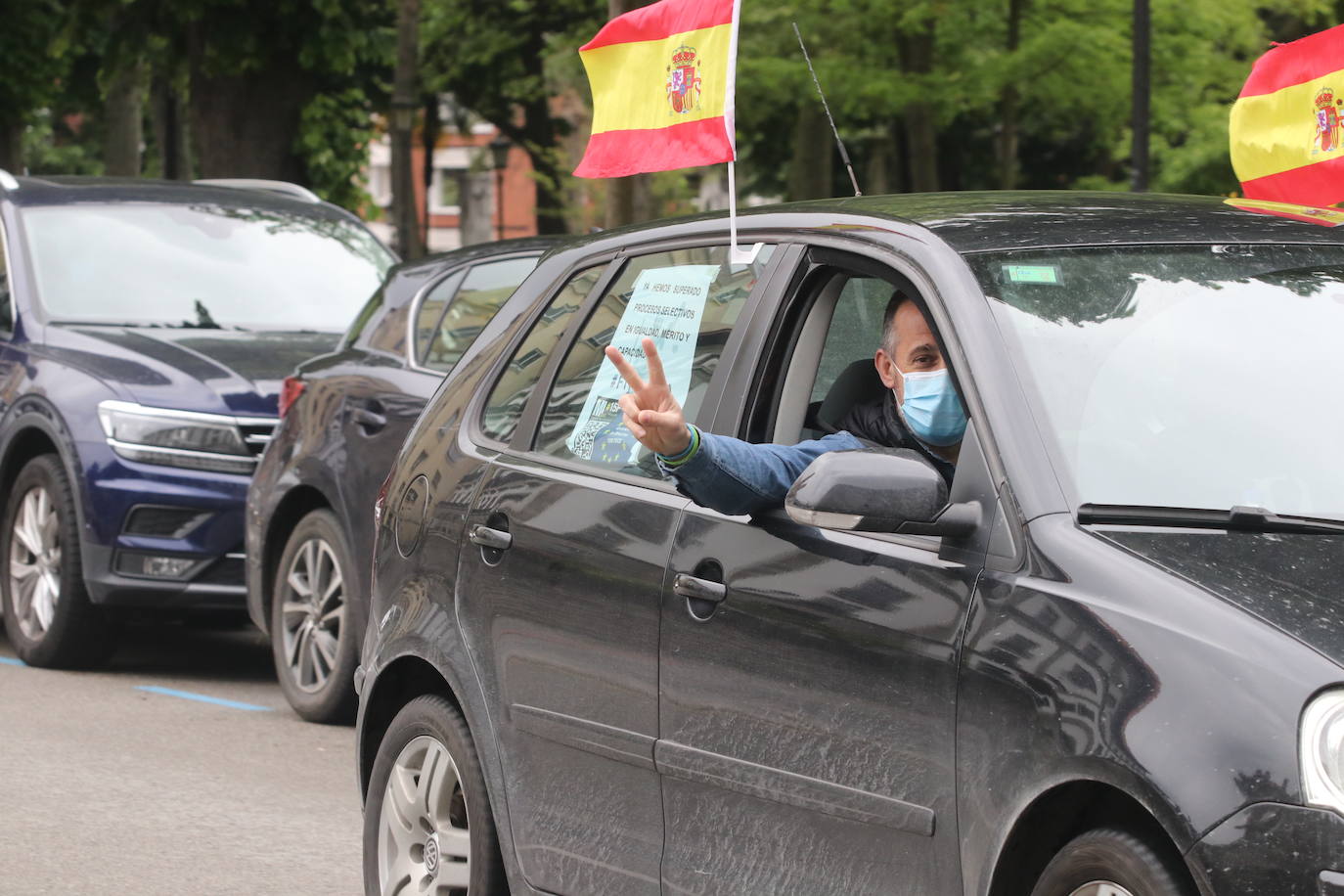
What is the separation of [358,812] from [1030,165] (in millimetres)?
34447

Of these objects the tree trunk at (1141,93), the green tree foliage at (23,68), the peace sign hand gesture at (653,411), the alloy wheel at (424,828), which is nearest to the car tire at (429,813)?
the alloy wheel at (424,828)

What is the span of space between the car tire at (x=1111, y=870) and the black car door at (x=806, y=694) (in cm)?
22

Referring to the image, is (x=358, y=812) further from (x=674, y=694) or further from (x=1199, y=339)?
(x=1199, y=339)

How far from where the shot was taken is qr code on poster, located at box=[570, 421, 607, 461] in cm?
462

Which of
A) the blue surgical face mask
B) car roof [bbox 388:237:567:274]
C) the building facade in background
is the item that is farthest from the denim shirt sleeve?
the building facade in background

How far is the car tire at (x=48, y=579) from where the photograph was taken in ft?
30.9

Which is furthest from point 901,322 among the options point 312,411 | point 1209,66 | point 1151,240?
point 1209,66

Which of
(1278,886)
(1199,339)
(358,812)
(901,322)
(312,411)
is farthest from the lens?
(312,411)

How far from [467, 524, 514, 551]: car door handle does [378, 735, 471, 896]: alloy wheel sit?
1.54 ft

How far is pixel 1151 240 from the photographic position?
4.02 metres

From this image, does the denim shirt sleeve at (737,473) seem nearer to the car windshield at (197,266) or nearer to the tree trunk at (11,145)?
the car windshield at (197,266)

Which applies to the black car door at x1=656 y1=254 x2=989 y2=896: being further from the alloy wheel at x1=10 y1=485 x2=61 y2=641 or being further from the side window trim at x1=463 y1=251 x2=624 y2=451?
the alloy wheel at x1=10 y1=485 x2=61 y2=641

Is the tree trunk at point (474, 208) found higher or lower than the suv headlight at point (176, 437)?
higher

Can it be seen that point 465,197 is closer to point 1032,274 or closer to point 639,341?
point 639,341
